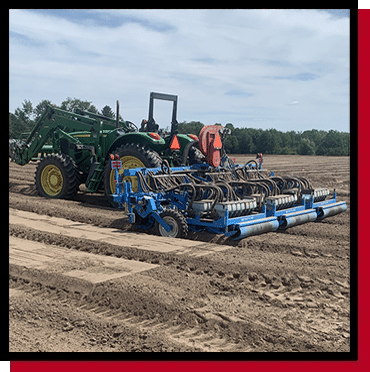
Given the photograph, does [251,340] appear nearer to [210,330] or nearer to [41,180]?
[210,330]

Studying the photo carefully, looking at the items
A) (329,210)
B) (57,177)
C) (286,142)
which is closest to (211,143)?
(329,210)

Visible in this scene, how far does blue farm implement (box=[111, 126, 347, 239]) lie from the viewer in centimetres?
723

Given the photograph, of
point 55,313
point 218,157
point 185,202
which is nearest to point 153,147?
point 218,157

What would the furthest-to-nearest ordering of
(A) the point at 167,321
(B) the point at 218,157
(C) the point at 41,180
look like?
(C) the point at 41,180
(B) the point at 218,157
(A) the point at 167,321

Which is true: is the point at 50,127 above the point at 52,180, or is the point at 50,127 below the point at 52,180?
above

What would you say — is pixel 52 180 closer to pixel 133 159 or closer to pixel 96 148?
pixel 96 148

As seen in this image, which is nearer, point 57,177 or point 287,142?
point 57,177

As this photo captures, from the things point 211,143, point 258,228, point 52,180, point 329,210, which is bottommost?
point 258,228

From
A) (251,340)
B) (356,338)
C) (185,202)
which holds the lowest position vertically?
(251,340)

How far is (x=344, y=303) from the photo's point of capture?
15.2 feet

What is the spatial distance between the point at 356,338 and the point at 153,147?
756cm

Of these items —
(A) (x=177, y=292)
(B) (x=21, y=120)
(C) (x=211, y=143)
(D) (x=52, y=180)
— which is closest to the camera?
(A) (x=177, y=292)

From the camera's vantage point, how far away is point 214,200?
7.37m

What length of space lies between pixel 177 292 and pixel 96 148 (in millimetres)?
7034
